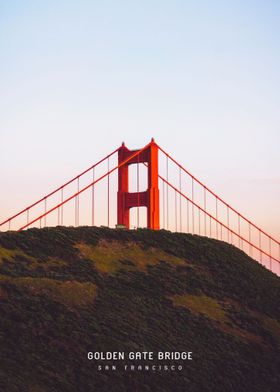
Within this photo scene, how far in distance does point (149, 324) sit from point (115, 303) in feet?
6.73

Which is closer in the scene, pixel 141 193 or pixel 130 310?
pixel 130 310

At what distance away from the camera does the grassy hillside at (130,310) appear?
Result: 26.6 m

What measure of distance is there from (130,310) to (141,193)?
1703cm

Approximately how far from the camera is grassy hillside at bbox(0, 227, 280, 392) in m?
26.6

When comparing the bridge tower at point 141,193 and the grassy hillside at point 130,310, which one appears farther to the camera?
the bridge tower at point 141,193

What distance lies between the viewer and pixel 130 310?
1286 inches

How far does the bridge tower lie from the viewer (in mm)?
47469

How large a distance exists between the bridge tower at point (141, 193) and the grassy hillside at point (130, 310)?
5.89ft

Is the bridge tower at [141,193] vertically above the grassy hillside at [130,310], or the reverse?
the bridge tower at [141,193]

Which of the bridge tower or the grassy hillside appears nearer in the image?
the grassy hillside

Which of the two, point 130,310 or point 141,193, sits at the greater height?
point 141,193

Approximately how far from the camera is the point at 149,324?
105 ft

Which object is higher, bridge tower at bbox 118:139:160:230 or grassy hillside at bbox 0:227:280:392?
bridge tower at bbox 118:139:160:230

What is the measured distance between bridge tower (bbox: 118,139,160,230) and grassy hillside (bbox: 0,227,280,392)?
1.80 meters
